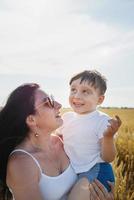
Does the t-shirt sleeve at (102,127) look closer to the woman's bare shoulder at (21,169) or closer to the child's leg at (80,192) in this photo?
the child's leg at (80,192)

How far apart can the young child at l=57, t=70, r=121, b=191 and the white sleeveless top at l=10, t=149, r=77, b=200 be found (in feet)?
0.76

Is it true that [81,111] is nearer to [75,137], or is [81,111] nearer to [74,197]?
[75,137]

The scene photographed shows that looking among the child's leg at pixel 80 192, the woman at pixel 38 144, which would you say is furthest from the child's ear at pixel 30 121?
the child's leg at pixel 80 192

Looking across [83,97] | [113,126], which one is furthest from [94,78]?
[113,126]

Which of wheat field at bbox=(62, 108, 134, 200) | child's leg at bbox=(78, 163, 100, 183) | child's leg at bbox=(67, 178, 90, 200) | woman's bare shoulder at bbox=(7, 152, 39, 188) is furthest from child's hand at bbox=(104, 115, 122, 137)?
wheat field at bbox=(62, 108, 134, 200)

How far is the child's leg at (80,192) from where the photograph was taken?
3215 millimetres

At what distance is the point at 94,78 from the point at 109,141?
528mm

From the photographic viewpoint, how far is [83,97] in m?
3.76

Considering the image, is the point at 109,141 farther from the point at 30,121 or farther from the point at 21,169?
the point at 21,169

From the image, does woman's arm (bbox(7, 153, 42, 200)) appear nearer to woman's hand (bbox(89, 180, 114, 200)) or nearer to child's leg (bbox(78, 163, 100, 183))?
woman's hand (bbox(89, 180, 114, 200))

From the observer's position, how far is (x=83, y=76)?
380 centimetres

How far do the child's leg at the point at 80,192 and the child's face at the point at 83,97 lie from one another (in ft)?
2.22

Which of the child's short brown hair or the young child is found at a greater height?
the child's short brown hair

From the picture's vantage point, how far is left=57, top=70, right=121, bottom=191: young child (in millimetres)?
3599
